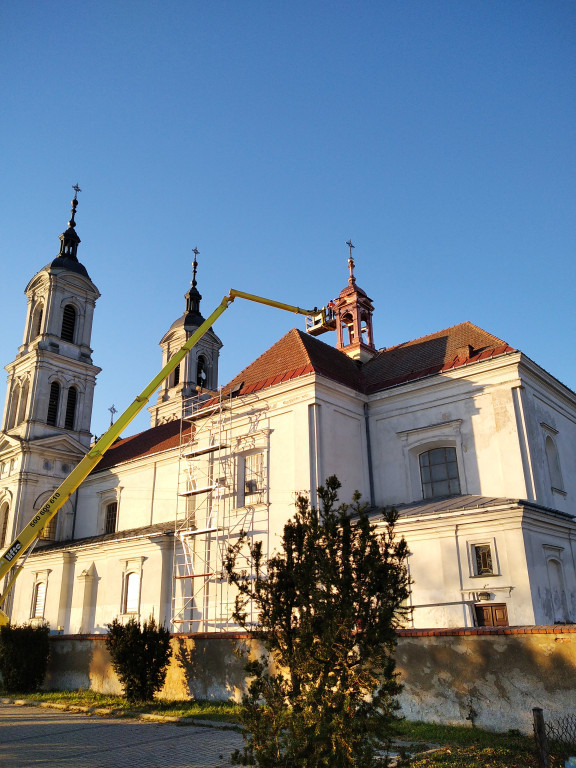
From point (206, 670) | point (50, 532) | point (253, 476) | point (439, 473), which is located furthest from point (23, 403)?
point (206, 670)

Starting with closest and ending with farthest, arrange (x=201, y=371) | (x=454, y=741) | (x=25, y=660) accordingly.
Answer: (x=454, y=741) < (x=25, y=660) < (x=201, y=371)

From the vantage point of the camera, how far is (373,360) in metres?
23.7

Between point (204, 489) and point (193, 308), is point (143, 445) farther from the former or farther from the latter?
point (193, 308)

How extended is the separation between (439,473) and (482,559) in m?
3.94

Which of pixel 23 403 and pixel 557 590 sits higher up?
pixel 23 403

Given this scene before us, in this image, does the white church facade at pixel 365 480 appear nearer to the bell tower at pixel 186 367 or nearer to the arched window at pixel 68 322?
the arched window at pixel 68 322

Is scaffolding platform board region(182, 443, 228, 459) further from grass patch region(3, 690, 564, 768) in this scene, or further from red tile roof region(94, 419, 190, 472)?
grass patch region(3, 690, 564, 768)

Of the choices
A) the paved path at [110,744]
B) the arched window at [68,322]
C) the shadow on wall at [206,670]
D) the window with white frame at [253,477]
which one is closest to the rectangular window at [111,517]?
the arched window at [68,322]

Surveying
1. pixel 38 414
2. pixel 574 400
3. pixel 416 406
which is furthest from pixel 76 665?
pixel 38 414

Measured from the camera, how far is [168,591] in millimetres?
21531

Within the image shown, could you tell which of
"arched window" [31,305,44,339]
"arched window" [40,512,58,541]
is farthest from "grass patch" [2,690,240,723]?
"arched window" [31,305,44,339]

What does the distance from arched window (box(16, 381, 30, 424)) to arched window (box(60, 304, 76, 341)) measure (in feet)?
11.0

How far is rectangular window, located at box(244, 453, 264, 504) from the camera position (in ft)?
63.9

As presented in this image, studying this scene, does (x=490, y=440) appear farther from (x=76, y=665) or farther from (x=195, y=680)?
(x=76, y=665)
